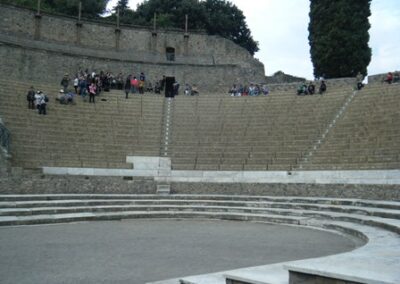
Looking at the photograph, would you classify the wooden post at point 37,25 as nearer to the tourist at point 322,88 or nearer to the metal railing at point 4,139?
the metal railing at point 4,139

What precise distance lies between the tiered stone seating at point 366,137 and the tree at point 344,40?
10.7m

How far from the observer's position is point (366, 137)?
18.1 metres

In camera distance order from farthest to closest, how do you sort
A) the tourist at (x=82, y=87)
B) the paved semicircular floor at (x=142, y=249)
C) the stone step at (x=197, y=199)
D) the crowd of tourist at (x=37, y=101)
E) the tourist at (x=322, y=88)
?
the tourist at (x=322, y=88) → the tourist at (x=82, y=87) → the crowd of tourist at (x=37, y=101) → the stone step at (x=197, y=199) → the paved semicircular floor at (x=142, y=249)

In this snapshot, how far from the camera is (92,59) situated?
32844mm

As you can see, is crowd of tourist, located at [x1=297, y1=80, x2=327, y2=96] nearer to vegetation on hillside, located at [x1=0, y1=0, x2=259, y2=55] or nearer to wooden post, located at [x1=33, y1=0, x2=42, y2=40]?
wooden post, located at [x1=33, y1=0, x2=42, y2=40]

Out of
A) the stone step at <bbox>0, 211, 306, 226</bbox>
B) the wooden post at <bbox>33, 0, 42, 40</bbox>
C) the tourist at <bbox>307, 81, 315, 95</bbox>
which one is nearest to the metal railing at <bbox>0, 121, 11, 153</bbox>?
the stone step at <bbox>0, 211, 306, 226</bbox>

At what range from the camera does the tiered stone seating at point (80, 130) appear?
60.0 ft

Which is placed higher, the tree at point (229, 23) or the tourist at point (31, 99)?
the tree at point (229, 23)

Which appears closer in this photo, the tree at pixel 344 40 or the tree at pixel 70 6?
the tree at pixel 344 40

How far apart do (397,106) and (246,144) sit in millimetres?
6433

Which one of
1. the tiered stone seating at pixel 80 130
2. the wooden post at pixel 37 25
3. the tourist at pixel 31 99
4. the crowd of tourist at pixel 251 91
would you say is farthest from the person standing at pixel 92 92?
the wooden post at pixel 37 25

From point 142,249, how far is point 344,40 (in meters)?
27.4

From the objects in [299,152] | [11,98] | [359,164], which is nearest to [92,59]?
[11,98]

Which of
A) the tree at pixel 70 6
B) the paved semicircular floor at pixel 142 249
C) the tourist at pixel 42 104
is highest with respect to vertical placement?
the tree at pixel 70 6
